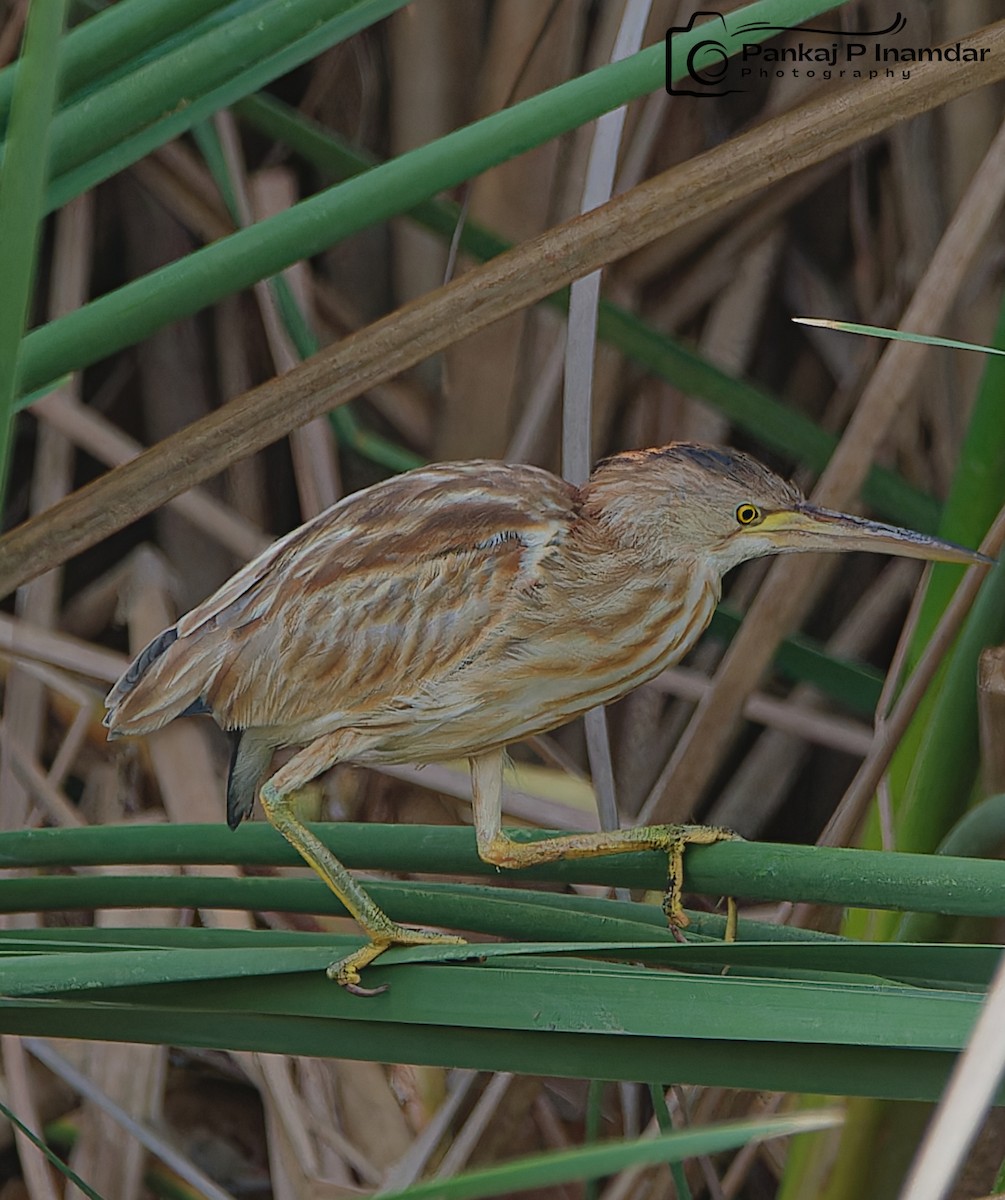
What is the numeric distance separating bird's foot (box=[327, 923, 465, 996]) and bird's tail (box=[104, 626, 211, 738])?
0.25 m

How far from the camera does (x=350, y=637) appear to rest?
1.08 metres

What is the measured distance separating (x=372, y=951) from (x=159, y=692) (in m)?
0.31

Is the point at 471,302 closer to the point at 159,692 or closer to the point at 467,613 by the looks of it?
the point at 467,613

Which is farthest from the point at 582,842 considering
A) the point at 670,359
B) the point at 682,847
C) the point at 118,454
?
the point at 118,454

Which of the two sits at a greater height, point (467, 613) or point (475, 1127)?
point (467, 613)

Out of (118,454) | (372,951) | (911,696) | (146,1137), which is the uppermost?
(118,454)

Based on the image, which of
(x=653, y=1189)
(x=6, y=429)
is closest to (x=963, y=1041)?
(x=6, y=429)

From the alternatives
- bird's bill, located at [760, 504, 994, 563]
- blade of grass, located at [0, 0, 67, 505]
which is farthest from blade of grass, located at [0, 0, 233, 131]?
bird's bill, located at [760, 504, 994, 563]

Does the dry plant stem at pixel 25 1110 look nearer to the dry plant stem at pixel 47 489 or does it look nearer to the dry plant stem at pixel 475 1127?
the dry plant stem at pixel 47 489

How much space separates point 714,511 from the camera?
1.06 metres

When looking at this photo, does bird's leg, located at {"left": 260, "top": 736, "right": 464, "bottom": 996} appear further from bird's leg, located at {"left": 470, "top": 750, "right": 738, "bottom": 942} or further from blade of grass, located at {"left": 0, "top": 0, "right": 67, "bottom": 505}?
blade of grass, located at {"left": 0, "top": 0, "right": 67, "bottom": 505}

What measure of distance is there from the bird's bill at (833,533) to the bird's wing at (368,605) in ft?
0.57

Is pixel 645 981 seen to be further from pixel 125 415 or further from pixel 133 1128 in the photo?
pixel 125 415

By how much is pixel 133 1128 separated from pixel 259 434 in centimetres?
74
